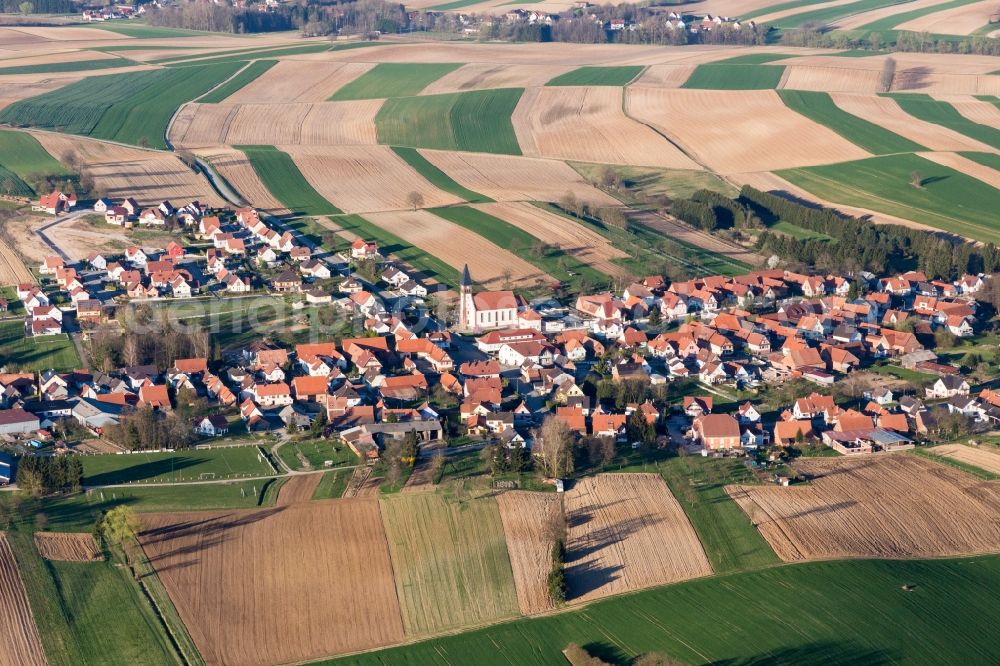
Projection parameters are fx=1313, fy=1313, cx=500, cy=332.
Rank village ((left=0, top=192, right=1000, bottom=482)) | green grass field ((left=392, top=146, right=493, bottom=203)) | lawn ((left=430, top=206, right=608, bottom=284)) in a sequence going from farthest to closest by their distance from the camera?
green grass field ((left=392, top=146, right=493, bottom=203)) < lawn ((left=430, top=206, right=608, bottom=284)) < village ((left=0, top=192, right=1000, bottom=482))

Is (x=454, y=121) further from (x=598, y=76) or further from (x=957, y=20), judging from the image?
(x=957, y=20)

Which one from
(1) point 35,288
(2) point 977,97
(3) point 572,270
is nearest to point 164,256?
(1) point 35,288

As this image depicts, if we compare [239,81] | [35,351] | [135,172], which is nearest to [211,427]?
[35,351]

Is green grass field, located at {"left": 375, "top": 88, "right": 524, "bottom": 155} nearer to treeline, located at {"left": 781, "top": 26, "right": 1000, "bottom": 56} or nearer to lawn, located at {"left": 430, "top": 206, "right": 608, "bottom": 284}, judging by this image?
lawn, located at {"left": 430, "top": 206, "right": 608, "bottom": 284}

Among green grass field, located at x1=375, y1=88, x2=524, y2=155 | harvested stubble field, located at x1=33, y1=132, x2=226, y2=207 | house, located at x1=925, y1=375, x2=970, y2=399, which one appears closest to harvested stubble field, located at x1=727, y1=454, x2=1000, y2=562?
house, located at x1=925, y1=375, x2=970, y2=399

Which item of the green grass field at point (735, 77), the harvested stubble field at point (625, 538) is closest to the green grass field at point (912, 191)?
the green grass field at point (735, 77)

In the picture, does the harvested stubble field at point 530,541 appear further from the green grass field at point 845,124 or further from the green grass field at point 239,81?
the green grass field at point 239,81

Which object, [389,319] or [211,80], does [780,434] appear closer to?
[389,319]
